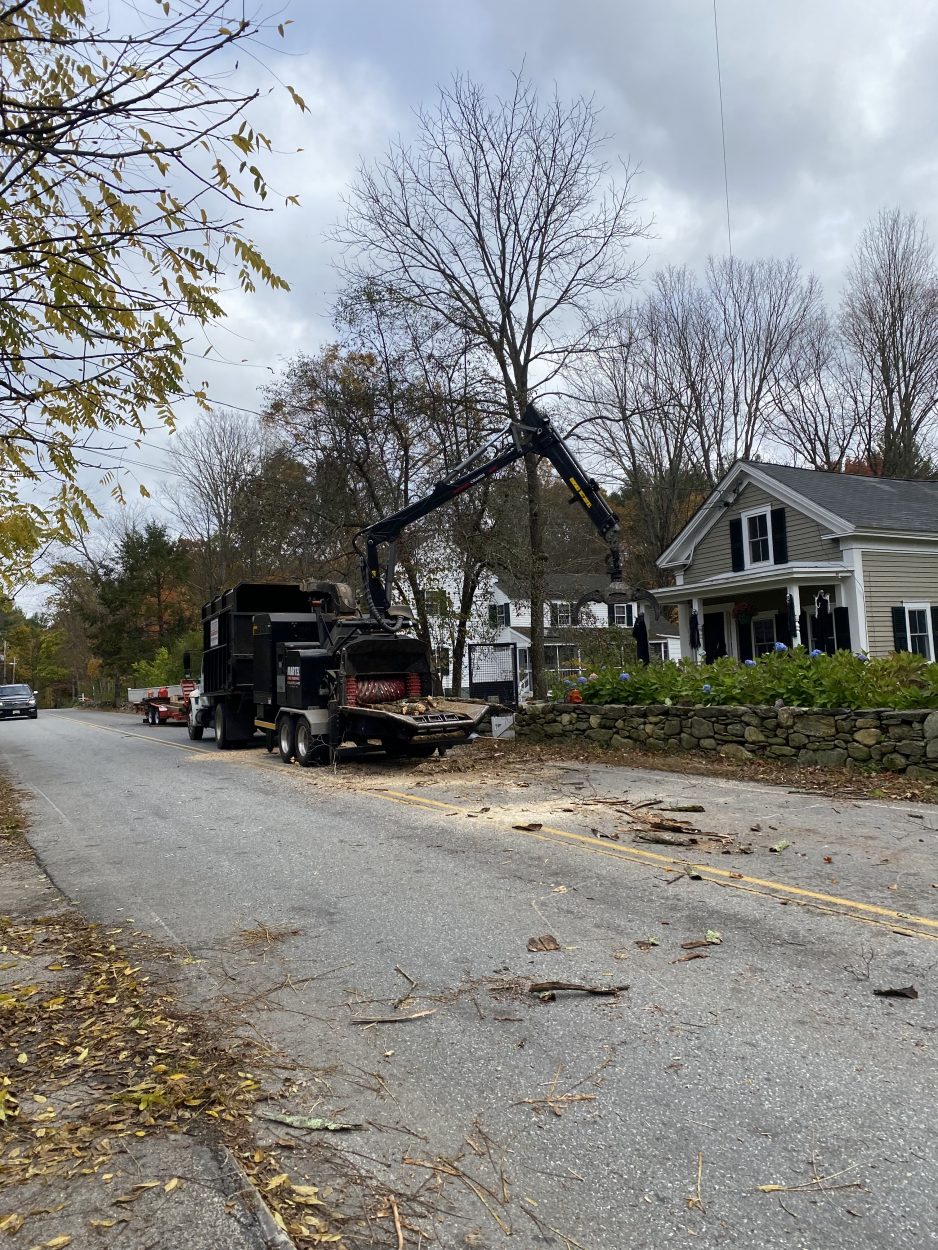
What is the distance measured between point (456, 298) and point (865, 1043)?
21.5 meters

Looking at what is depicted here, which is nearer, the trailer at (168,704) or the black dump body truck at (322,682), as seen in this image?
the black dump body truck at (322,682)

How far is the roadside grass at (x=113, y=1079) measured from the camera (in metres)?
2.68

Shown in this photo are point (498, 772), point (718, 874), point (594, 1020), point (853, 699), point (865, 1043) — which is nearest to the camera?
point (865, 1043)

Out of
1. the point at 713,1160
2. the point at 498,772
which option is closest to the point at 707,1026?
the point at 713,1160

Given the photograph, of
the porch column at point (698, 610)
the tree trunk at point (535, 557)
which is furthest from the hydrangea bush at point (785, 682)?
the porch column at point (698, 610)

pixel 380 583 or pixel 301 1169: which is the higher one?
pixel 380 583

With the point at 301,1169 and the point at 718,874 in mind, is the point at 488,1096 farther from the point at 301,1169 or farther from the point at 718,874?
the point at 718,874

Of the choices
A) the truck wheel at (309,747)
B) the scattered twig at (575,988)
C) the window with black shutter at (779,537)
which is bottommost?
the scattered twig at (575,988)

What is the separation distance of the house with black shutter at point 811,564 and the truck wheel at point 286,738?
12.8 meters

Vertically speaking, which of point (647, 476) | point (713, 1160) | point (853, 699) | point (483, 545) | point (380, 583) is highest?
point (647, 476)

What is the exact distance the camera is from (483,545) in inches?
874

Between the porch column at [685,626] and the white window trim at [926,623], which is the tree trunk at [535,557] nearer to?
the porch column at [685,626]

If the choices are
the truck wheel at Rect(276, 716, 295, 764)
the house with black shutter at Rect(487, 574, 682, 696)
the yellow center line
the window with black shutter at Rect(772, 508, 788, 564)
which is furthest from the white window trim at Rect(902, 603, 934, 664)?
the yellow center line

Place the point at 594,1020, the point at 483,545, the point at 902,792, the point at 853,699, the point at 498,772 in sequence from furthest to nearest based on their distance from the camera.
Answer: the point at 483,545 → the point at 498,772 → the point at 853,699 → the point at 902,792 → the point at 594,1020
